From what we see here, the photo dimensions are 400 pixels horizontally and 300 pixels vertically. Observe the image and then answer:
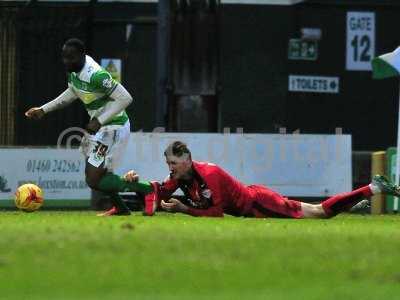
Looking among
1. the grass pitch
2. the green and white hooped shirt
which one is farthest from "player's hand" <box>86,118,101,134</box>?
the grass pitch

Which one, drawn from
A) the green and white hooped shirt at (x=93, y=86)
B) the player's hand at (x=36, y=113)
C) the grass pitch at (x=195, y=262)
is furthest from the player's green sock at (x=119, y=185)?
the grass pitch at (x=195, y=262)

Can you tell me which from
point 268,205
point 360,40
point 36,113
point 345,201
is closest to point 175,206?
point 268,205

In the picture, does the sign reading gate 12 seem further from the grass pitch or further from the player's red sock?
the grass pitch

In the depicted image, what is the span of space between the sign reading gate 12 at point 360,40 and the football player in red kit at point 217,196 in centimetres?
1443

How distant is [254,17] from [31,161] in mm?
9110

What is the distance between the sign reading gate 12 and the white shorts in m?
14.6

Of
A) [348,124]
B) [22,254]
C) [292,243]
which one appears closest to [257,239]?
[292,243]

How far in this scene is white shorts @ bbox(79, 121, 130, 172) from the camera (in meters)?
15.1

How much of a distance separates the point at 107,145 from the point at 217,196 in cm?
155

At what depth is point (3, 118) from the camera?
27250 millimetres

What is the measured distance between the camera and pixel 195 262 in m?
9.00

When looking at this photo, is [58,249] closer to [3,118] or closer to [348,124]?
[3,118]

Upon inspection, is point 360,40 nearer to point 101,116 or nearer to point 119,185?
point 101,116

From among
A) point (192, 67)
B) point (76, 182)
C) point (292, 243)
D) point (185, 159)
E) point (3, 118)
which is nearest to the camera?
point (292, 243)
